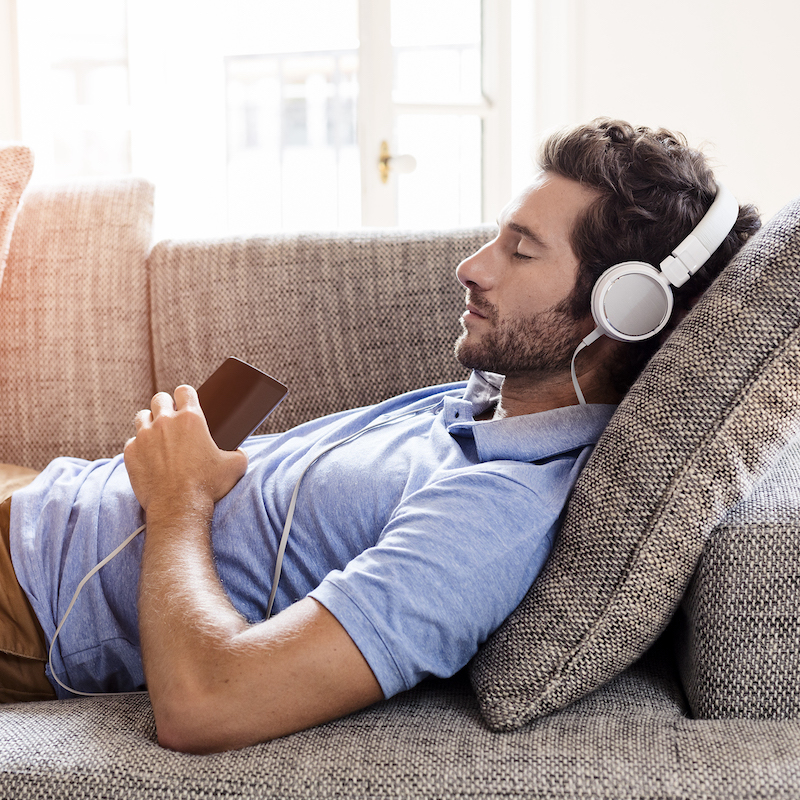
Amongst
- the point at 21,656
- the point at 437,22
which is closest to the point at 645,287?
the point at 21,656

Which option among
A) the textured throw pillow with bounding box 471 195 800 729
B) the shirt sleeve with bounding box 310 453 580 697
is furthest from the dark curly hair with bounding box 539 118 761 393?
the shirt sleeve with bounding box 310 453 580 697

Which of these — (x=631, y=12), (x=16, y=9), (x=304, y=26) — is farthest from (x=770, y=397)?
(x=304, y=26)

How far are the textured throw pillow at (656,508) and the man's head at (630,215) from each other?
0.75 ft

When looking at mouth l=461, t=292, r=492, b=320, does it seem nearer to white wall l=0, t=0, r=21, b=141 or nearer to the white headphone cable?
the white headphone cable

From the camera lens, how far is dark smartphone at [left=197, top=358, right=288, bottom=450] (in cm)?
101

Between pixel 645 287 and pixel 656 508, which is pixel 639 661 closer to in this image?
pixel 656 508

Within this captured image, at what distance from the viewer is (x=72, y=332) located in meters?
1.44

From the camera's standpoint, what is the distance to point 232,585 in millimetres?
887

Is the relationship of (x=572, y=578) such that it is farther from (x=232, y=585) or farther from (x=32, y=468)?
(x=32, y=468)

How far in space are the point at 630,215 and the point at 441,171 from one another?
1619 mm

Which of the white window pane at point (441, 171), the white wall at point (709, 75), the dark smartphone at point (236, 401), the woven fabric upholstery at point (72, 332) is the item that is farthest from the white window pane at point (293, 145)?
the dark smartphone at point (236, 401)

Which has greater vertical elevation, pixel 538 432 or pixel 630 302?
pixel 630 302

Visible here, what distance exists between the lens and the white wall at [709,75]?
7.48 feet

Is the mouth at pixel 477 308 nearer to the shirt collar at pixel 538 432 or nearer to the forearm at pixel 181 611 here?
the shirt collar at pixel 538 432
